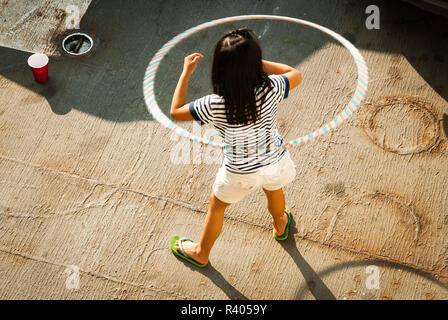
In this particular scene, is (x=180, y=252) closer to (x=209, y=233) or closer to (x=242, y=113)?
(x=209, y=233)

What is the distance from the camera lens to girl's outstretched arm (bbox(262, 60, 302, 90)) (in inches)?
117

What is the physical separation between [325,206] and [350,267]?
0.55 meters

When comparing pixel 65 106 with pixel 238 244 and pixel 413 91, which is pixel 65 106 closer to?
pixel 238 244

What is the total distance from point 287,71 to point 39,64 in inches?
106

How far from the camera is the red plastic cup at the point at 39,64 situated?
462 centimetres

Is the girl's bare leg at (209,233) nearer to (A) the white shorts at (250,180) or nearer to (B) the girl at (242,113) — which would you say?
(B) the girl at (242,113)

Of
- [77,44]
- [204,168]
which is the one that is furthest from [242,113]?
[77,44]

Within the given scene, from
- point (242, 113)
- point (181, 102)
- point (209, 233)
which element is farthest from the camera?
point (209, 233)

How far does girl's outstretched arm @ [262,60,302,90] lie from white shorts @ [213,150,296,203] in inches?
18.7

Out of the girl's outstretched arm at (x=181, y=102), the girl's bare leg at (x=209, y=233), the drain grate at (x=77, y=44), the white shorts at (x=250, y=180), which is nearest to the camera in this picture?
the girl's outstretched arm at (x=181, y=102)

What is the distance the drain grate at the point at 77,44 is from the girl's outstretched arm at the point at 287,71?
2659 millimetres

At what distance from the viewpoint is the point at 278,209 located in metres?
3.57

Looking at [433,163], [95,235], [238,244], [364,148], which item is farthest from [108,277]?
[433,163]

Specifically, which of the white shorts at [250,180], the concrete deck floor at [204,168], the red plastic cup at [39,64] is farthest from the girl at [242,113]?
the red plastic cup at [39,64]
